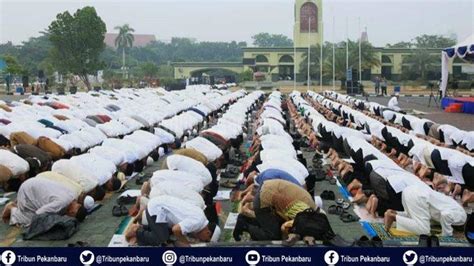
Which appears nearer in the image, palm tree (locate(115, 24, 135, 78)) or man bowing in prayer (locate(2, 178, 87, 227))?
man bowing in prayer (locate(2, 178, 87, 227))

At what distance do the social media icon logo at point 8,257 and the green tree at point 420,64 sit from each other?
141ft

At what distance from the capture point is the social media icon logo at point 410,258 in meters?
3.55

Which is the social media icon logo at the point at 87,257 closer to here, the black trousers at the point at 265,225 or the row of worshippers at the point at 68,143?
the black trousers at the point at 265,225

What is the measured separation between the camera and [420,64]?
4375 centimetres

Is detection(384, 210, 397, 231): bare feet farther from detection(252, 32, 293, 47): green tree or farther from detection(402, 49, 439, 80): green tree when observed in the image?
detection(252, 32, 293, 47): green tree

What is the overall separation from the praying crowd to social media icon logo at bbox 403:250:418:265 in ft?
2.77

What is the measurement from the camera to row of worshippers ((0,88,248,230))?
5832mm

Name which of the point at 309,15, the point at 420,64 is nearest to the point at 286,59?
the point at 309,15

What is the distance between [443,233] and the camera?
548cm

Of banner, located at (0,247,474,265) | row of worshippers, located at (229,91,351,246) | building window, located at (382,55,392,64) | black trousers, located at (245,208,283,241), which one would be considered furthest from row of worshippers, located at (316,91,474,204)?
building window, located at (382,55,392,64)

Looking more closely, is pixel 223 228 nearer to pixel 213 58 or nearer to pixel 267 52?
pixel 267 52

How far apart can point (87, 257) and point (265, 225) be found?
2.03 meters

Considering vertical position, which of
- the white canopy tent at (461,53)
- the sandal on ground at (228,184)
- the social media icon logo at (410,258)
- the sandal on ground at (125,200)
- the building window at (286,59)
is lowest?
the sandal on ground at (228,184)

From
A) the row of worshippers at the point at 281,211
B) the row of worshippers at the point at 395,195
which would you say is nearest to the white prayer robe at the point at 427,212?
the row of worshippers at the point at 395,195
